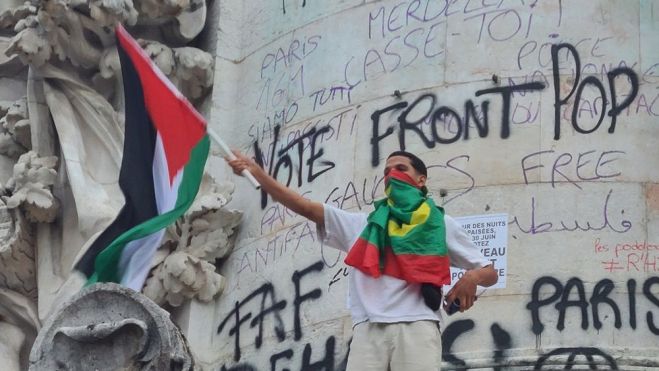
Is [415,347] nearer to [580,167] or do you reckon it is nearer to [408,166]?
[408,166]

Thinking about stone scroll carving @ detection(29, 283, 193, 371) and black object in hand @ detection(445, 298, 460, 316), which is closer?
black object in hand @ detection(445, 298, 460, 316)

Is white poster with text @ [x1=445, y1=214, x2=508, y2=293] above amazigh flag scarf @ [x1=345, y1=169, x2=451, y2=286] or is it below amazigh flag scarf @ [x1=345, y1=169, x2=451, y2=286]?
above

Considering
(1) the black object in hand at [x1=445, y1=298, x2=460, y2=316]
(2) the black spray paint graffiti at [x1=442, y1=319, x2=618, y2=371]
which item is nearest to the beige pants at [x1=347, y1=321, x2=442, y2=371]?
(1) the black object in hand at [x1=445, y1=298, x2=460, y2=316]

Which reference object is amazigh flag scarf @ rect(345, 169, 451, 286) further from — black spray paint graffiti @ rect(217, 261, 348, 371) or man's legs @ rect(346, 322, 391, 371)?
black spray paint graffiti @ rect(217, 261, 348, 371)

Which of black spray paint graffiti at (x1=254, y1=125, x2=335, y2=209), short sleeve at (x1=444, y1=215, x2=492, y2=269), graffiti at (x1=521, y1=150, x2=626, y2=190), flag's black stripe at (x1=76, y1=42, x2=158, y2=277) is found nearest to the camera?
short sleeve at (x1=444, y1=215, x2=492, y2=269)

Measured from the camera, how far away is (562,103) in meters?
16.5

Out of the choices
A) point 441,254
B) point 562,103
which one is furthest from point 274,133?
point 441,254

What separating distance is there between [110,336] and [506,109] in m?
4.07

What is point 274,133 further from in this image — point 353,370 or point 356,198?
point 353,370

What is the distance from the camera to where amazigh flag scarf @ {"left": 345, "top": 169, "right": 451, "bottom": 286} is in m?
13.0

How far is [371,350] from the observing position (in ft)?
42.4

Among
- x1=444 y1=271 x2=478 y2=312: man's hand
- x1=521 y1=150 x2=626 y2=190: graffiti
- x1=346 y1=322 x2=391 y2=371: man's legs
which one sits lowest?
x1=346 y1=322 x2=391 y2=371: man's legs

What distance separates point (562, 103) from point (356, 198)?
5.42 ft

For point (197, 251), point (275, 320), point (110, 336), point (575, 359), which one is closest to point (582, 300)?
point (575, 359)
